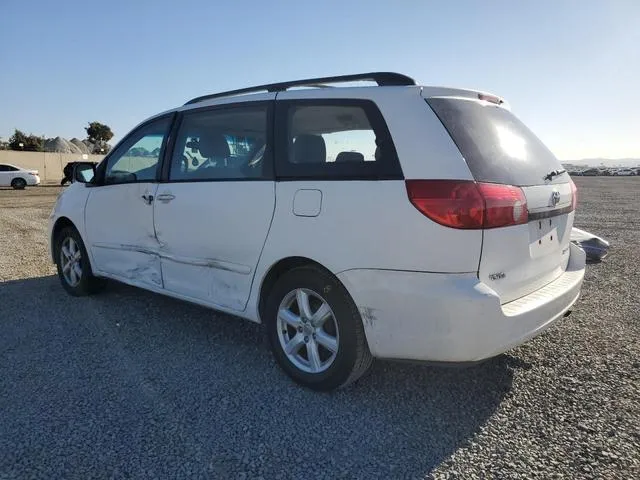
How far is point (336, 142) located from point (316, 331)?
1167mm

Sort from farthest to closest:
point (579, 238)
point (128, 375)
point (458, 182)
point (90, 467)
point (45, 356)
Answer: point (579, 238), point (45, 356), point (128, 375), point (458, 182), point (90, 467)

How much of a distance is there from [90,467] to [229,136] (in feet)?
7.58

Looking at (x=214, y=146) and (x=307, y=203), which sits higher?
(x=214, y=146)

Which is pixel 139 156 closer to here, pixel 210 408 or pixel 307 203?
pixel 307 203

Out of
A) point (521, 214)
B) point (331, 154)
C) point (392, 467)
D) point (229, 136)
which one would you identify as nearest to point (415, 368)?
point (392, 467)

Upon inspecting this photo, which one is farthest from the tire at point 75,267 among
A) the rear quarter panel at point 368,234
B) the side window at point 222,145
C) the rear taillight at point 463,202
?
the rear taillight at point 463,202

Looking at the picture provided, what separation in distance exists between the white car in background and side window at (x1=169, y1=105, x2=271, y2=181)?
2929 cm

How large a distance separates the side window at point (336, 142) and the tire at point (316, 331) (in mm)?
608

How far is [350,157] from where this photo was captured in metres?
2.84

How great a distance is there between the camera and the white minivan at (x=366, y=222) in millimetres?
2477

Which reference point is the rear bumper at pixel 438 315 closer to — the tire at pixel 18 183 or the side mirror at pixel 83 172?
the side mirror at pixel 83 172

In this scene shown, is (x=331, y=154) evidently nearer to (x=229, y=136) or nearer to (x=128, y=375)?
(x=229, y=136)

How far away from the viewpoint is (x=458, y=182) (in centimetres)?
247

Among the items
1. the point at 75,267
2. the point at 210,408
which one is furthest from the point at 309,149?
the point at 75,267
